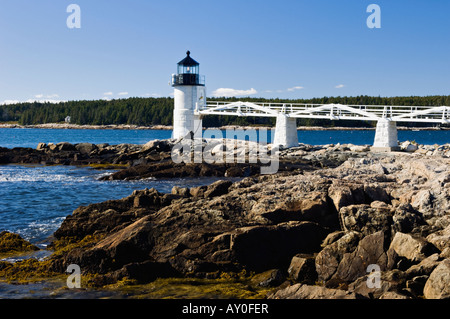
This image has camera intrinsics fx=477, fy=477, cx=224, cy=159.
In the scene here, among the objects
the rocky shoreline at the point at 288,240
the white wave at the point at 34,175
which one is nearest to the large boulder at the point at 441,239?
the rocky shoreline at the point at 288,240

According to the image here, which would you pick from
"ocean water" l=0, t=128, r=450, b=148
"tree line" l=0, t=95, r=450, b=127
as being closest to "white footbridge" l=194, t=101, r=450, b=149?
"ocean water" l=0, t=128, r=450, b=148

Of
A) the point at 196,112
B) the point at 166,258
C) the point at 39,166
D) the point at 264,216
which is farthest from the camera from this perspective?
the point at 196,112

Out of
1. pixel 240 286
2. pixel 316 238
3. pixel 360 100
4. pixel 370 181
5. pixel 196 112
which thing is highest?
pixel 360 100

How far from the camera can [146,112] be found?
125438mm

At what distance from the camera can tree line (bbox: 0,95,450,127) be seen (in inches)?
4579

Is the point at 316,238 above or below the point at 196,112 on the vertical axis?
below

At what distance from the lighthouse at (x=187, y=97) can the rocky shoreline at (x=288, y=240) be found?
2681cm

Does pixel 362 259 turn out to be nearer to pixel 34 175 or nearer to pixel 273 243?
pixel 273 243

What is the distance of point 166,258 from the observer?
32.3 feet

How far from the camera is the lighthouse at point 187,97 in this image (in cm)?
3928

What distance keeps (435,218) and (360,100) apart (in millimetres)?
121034

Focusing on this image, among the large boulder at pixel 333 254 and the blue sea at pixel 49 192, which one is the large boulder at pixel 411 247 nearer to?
the large boulder at pixel 333 254

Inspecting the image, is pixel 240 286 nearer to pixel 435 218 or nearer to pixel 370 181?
pixel 435 218

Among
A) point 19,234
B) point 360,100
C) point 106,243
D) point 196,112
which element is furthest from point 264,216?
point 360,100
